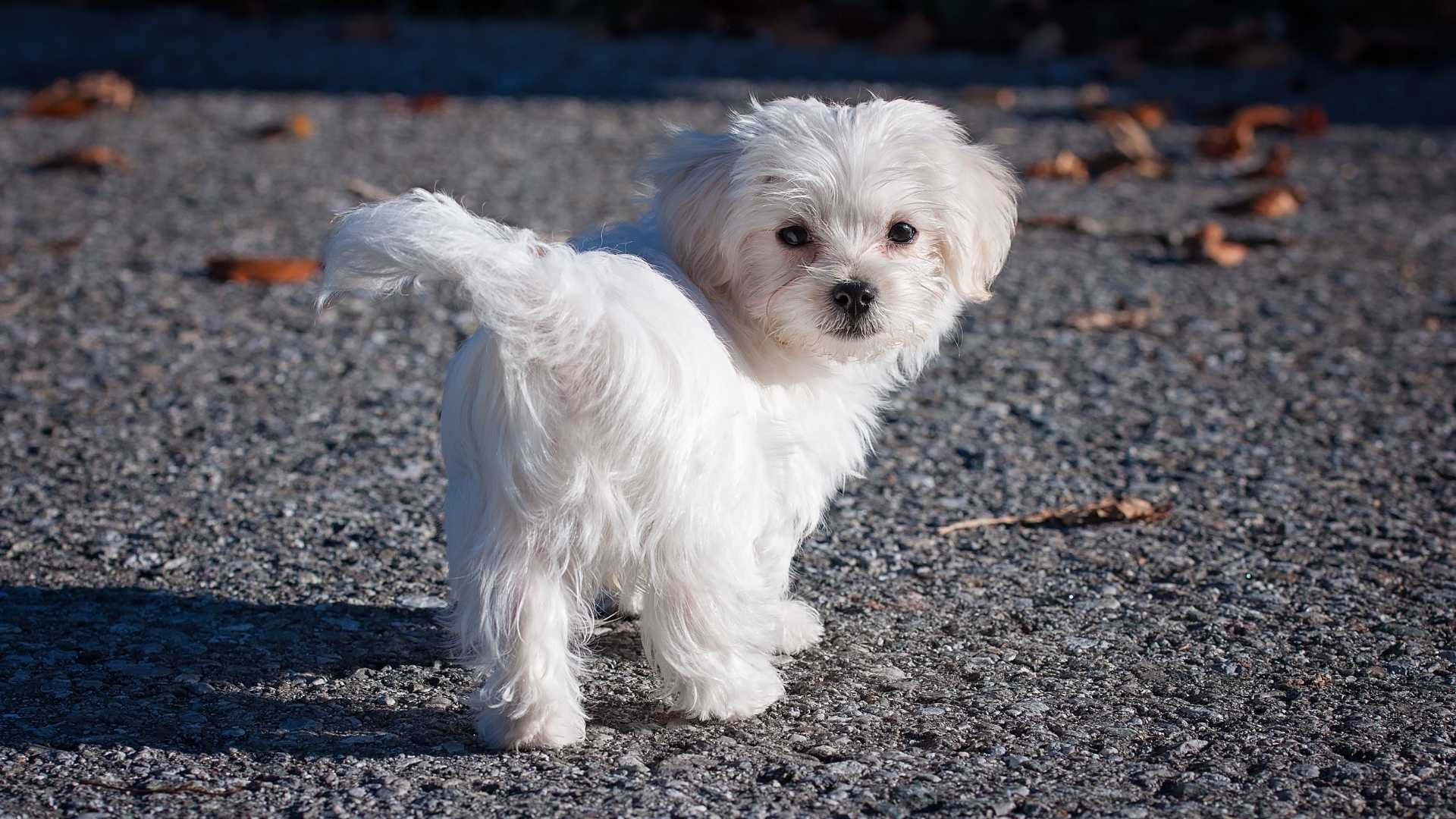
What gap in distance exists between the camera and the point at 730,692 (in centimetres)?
306

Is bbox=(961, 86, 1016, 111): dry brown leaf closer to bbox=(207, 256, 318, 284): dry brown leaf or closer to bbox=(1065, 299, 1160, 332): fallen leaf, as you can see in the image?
bbox=(1065, 299, 1160, 332): fallen leaf

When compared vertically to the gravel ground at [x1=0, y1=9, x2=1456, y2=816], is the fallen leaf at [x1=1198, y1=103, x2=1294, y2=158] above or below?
above

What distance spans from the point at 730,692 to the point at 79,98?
862cm

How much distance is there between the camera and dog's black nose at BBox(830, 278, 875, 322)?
123 inches

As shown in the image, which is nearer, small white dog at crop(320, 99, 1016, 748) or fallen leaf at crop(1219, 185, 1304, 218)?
small white dog at crop(320, 99, 1016, 748)

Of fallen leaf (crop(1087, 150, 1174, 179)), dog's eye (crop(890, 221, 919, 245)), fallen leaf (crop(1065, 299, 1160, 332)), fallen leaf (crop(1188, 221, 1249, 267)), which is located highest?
fallen leaf (crop(1087, 150, 1174, 179))

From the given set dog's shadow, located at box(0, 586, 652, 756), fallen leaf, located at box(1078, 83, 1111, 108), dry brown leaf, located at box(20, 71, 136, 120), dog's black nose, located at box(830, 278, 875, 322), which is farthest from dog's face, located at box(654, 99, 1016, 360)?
dry brown leaf, located at box(20, 71, 136, 120)

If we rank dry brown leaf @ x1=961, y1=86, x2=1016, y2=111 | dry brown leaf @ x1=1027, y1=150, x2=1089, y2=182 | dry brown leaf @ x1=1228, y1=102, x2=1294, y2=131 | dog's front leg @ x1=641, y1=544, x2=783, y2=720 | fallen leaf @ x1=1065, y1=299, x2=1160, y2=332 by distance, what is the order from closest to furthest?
1. dog's front leg @ x1=641, y1=544, x2=783, y2=720
2. fallen leaf @ x1=1065, y1=299, x2=1160, y2=332
3. dry brown leaf @ x1=1027, y1=150, x2=1089, y2=182
4. dry brown leaf @ x1=1228, y1=102, x2=1294, y2=131
5. dry brown leaf @ x1=961, y1=86, x2=1016, y2=111

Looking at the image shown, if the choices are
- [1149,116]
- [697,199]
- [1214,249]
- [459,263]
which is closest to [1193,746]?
[697,199]

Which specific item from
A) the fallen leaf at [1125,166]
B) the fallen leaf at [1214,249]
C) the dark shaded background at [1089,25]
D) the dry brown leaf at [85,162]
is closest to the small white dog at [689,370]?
the fallen leaf at [1214,249]

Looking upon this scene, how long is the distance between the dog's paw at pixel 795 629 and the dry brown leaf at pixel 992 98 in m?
7.39

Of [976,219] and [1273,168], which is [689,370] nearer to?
[976,219]

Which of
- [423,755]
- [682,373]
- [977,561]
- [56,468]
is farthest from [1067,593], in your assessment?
[56,468]

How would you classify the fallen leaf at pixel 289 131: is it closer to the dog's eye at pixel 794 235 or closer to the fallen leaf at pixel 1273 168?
the fallen leaf at pixel 1273 168
